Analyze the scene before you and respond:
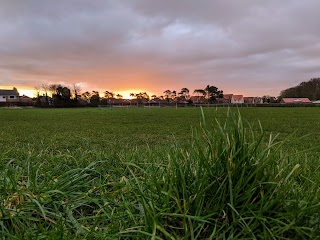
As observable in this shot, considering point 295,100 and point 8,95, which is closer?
point 295,100

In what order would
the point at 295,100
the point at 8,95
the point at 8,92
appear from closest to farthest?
the point at 295,100 < the point at 8,95 < the point at 8,92

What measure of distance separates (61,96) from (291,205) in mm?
94738

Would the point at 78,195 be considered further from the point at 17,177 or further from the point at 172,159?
the point at 172,159

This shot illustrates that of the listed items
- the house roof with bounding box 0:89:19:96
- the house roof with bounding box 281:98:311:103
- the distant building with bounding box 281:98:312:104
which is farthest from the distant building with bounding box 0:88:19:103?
the house roof with bounding box 281:98:311:103

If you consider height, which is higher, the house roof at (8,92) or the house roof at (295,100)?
the house roof at (8,92)

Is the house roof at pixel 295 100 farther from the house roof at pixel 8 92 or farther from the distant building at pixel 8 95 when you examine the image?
the house roof at pixel 8 92

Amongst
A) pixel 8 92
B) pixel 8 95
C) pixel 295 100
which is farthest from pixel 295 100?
pixel 8 92

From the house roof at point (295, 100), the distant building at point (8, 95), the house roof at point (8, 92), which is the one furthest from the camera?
the house roof at point (8, 92)

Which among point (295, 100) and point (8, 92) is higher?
point (8, 92)

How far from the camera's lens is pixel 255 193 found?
1.56 m

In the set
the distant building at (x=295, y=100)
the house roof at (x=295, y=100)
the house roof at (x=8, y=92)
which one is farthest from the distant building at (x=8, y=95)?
the house roof at (x=295, y=100)

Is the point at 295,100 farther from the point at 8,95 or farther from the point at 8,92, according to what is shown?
the point at 8,92

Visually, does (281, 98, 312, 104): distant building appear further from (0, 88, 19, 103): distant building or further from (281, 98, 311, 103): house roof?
(0, 88, 19, 103): distant building

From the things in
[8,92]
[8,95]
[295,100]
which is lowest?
[295,100]
